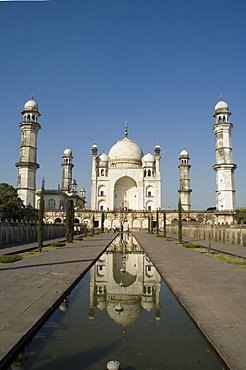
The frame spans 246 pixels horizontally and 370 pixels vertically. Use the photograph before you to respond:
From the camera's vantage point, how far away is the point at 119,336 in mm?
3385

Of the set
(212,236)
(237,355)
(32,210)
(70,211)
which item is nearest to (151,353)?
(237,355)

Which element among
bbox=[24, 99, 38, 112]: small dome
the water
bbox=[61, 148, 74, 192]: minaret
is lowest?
the water

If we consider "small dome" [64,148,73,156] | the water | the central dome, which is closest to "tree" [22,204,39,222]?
"small dome" [64,148,73,156]

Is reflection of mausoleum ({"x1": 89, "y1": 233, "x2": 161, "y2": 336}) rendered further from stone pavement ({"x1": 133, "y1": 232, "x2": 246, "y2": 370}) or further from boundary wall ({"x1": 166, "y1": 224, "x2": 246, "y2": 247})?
boundary wall ({"x1": 166, "y1": 224, "x2": 246, "y2": 247})

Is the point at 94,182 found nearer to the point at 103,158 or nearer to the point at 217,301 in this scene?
the point at 103,158

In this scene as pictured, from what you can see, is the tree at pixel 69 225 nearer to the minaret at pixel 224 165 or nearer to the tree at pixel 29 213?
the tree at pixel 29 213

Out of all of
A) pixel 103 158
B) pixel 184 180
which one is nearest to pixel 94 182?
pixel 103 158

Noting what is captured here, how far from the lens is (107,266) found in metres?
8.78

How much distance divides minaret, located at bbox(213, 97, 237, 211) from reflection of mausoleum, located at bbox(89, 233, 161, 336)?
33075mm

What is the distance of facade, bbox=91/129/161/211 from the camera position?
48.0 metres

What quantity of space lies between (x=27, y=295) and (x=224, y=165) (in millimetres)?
38030

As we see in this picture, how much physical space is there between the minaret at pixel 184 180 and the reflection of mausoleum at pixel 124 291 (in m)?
40.9

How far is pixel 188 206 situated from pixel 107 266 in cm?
4083

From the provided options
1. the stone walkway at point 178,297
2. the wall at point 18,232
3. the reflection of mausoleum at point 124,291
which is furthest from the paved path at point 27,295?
the wall at point 18,232
